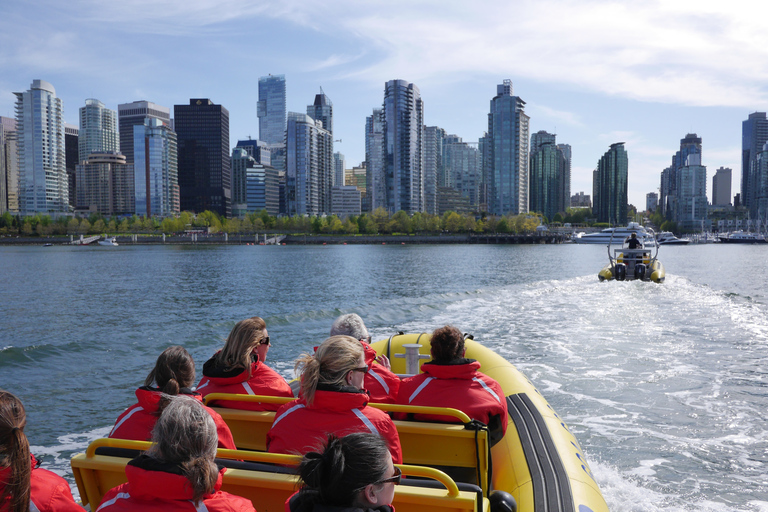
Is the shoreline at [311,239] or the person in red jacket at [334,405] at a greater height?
the person in red jacket at [334,405]

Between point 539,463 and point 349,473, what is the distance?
3.33 meters

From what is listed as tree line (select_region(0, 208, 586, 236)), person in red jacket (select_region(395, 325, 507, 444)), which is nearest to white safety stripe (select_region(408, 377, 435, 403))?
person in red jacket (select_region(395, 325, 507, 444))

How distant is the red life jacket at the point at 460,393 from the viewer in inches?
179

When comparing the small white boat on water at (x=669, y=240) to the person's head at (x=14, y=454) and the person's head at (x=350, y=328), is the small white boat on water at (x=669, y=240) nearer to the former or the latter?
the person's head at (x=350, y=328)

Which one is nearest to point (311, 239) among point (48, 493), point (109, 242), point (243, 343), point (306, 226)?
point (306, 226)

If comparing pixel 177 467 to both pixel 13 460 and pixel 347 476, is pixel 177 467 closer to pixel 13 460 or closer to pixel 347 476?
pixel 13 460

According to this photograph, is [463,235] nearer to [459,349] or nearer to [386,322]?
[386,322]

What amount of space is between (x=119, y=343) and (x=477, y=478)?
1435 centimetres

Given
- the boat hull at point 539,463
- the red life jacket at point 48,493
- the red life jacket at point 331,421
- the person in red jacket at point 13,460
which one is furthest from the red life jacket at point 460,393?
the person in red jacket at point 13,460

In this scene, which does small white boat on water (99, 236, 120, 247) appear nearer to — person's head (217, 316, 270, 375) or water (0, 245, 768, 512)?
water (0, 245, 768, 512)

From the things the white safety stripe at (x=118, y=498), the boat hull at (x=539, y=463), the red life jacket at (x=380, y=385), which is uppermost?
the white safety stripe at (x=118, y=498)

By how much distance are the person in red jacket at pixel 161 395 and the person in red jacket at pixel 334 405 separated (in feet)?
1.96

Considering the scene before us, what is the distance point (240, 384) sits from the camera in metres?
4.81

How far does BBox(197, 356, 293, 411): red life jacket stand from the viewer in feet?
15.6
